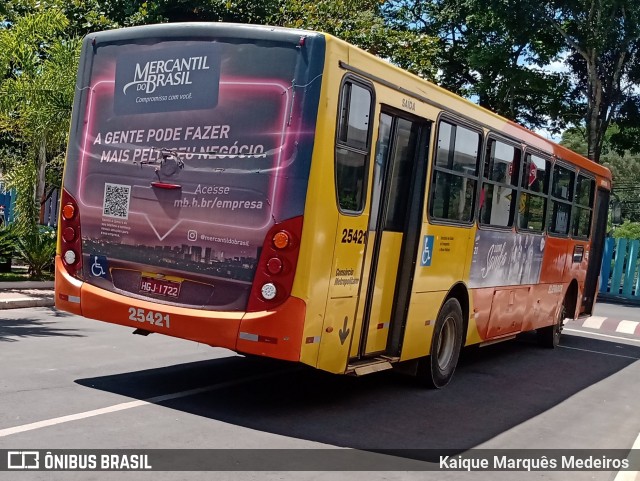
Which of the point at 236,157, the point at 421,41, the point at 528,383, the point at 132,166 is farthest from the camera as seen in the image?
the point at 421,41

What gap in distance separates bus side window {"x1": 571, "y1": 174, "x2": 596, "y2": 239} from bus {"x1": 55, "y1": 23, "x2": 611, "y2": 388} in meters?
6.01

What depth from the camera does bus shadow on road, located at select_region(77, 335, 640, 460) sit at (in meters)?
7.50

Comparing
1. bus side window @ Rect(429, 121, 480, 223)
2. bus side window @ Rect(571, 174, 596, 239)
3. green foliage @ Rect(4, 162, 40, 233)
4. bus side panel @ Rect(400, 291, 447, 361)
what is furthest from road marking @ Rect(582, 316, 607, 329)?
green foliage @ Rect(4, 162, 40, 233)

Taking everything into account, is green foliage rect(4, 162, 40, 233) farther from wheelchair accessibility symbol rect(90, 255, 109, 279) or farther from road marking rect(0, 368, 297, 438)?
wheelchair accessibility symbol rect(90, 255, 109, 279)

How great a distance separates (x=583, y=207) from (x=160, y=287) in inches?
387

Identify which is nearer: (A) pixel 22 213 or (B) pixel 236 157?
(B) pixel 236 157

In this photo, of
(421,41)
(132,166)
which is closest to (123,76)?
(132,166)

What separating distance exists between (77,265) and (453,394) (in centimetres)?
434

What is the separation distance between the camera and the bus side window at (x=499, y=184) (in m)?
10.8

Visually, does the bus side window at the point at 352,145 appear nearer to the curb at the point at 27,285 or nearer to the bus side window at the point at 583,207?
the bus side window at the point at 583,207

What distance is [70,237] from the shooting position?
323 inches

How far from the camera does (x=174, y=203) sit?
7633 millimetres

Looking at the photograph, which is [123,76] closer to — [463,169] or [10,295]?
[463,169]

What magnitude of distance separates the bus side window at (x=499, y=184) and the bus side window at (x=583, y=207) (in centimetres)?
354
